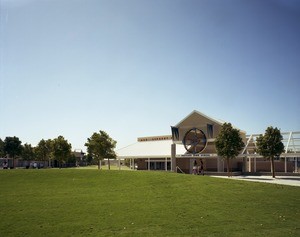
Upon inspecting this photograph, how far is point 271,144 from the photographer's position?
129 ft

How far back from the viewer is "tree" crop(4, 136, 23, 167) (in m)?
82.4

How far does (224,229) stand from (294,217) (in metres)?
4.04

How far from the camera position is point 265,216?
42.0 ft

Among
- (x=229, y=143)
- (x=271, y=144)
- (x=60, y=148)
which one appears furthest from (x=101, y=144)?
(x=271, y=144)

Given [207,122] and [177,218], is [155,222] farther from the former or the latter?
[207,122]

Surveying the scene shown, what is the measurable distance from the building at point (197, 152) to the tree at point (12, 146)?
125ft

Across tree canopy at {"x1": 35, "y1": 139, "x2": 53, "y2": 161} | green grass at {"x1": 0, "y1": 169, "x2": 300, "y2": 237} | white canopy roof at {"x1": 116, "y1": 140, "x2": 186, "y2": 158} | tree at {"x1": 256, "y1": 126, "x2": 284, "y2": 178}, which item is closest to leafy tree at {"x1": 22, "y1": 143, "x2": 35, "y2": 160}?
tree canopy at {"x1": 35, "y1": 139, "x2": 53, "y2": 161}

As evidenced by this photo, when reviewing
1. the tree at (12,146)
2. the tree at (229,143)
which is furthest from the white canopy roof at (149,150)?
the tree at (12,146)

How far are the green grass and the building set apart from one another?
27249mm

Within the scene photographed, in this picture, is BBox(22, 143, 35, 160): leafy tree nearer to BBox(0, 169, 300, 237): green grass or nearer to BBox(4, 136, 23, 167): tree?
BBox(4, 136, 23, 167): tree

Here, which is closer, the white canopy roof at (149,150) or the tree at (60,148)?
the white canopy roof at (149,150)

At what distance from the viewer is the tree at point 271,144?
39188mm

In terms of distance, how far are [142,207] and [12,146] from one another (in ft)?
257

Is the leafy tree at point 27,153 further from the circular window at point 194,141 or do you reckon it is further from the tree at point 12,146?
the circular window at point 194,141
